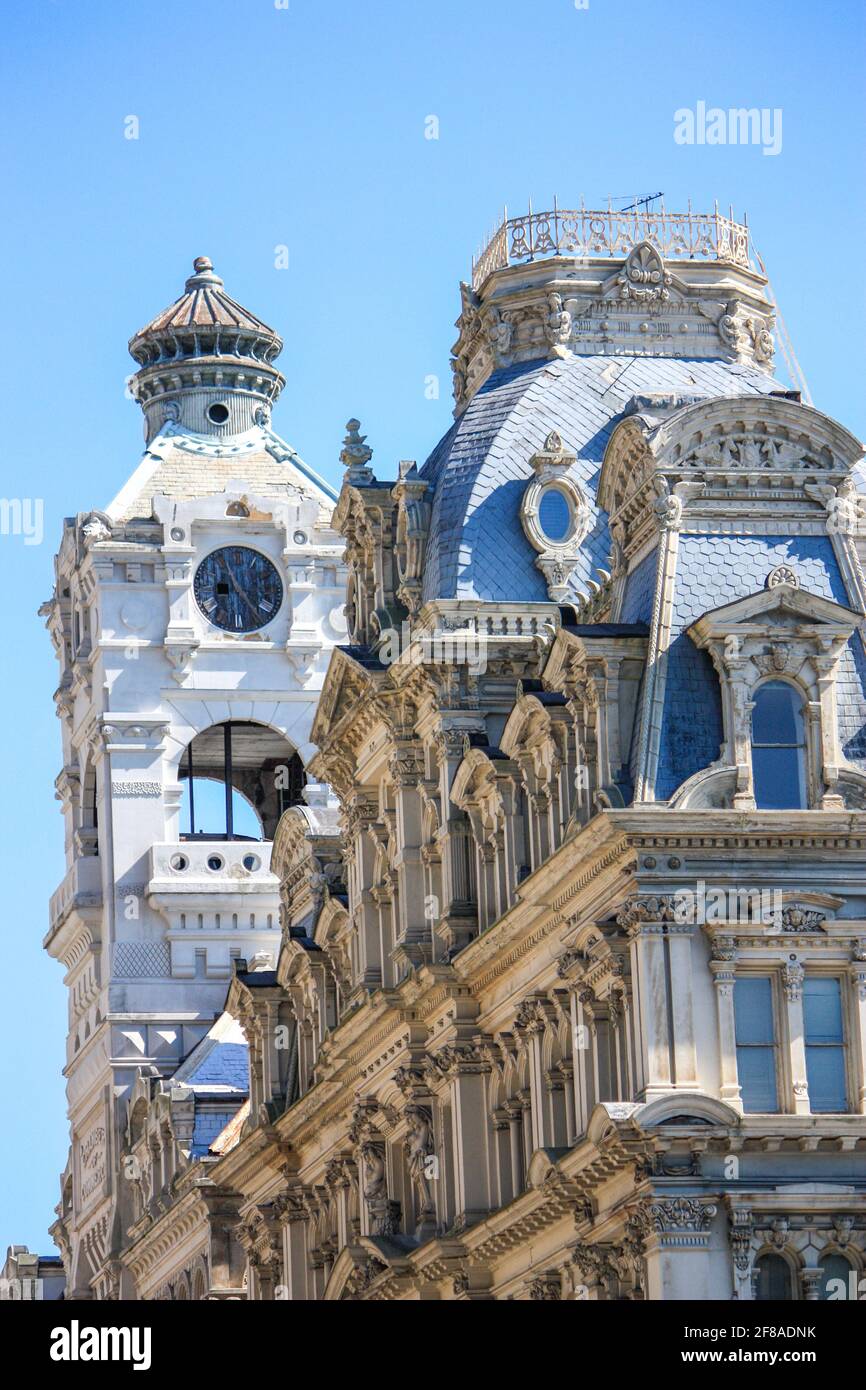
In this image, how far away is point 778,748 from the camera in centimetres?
6450

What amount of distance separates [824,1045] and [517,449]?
1873cm

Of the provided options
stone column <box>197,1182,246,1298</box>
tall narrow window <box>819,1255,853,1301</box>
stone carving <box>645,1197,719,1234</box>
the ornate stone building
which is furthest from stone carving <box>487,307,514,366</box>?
stone column <box>197,1182,246,1298</box>

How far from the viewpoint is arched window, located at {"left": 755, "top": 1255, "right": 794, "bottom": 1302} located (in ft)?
202

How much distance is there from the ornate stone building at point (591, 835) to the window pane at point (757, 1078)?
6cm

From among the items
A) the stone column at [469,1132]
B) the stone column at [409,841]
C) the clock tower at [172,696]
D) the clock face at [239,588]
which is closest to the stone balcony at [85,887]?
the clock tower at [172,696]

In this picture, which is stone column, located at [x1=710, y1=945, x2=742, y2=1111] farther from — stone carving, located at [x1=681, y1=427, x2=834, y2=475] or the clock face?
the clock face

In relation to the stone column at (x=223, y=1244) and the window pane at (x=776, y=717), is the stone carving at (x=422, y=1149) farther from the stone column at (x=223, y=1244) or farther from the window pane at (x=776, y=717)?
the stone column at (x=223, y=1244)

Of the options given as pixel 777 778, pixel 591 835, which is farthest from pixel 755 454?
pixel 591 835

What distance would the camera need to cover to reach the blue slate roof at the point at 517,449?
250 feet

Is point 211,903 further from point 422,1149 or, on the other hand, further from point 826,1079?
point 826,1079

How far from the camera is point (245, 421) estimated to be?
422 feet

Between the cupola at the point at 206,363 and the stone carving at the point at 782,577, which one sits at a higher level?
the cupola at the point at 206,363
